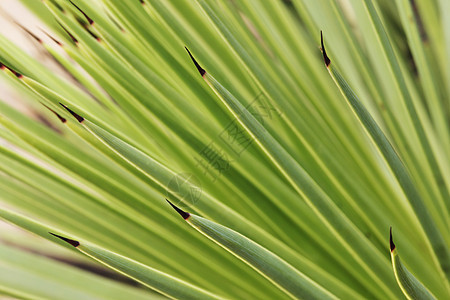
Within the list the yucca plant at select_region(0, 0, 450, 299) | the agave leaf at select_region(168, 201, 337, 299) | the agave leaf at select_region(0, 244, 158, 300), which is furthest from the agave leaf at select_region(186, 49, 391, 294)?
the agave leaf at select_region(0, 244, 158, 300)

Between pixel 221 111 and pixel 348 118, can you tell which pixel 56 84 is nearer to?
pixel 221 111

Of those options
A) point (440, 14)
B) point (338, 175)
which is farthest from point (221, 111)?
point (440, 14)

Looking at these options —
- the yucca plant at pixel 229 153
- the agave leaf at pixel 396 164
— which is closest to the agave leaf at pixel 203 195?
the yucca plant at pixel 229 153

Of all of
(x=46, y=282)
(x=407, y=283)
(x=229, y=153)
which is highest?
(x=229, y=153)

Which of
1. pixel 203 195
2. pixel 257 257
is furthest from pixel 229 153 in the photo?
pixel 257 257

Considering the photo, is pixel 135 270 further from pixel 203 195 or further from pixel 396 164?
pixel 396 164

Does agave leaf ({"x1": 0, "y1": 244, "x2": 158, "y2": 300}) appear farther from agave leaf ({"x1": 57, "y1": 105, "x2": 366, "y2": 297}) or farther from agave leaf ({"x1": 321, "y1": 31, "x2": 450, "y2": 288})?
agave leaf ({"x1": 321, "y1": 31, "x2": 450, "y2": 288})
